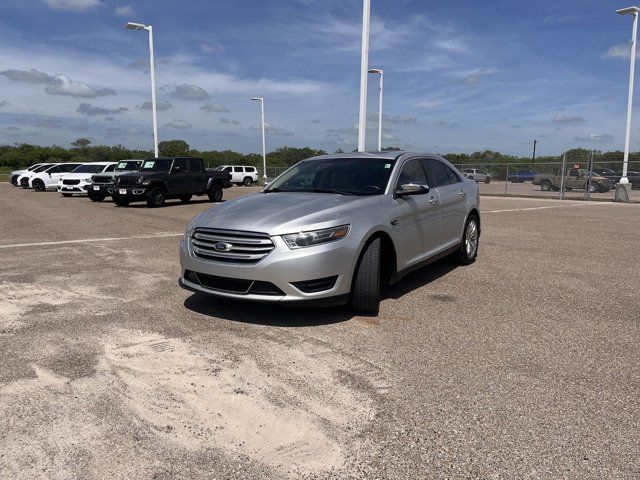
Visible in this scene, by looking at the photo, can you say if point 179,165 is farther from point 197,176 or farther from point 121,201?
point 121,201

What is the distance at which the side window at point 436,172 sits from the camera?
21.6ft

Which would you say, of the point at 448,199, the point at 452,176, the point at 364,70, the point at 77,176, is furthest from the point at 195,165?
the point at 448,199

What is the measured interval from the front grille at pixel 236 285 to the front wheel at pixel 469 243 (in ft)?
12.5

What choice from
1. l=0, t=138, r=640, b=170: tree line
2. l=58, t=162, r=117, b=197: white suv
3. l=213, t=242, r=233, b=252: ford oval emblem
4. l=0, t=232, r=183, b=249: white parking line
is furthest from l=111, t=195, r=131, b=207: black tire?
l=0, t=138, r=640, b=170: tree line

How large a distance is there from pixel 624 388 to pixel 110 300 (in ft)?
15.9

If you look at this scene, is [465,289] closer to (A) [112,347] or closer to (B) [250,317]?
(B) [250,317]

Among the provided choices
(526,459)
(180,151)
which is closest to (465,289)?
(526,459)

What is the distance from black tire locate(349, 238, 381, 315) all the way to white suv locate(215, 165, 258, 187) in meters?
37.3

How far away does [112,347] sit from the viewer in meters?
4.11

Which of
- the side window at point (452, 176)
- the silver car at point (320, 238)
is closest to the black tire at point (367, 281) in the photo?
the silver car at point (320, 238)

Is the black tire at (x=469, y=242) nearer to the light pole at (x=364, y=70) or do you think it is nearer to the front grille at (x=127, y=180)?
the light pole at (x=364, y=70)

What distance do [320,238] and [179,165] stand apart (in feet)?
50.4

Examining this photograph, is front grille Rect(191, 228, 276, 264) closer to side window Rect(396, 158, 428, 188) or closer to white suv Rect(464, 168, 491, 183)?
side window Rect(396, 158, 428, 188)

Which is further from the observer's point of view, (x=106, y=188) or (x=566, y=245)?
(x=106, y=188)
